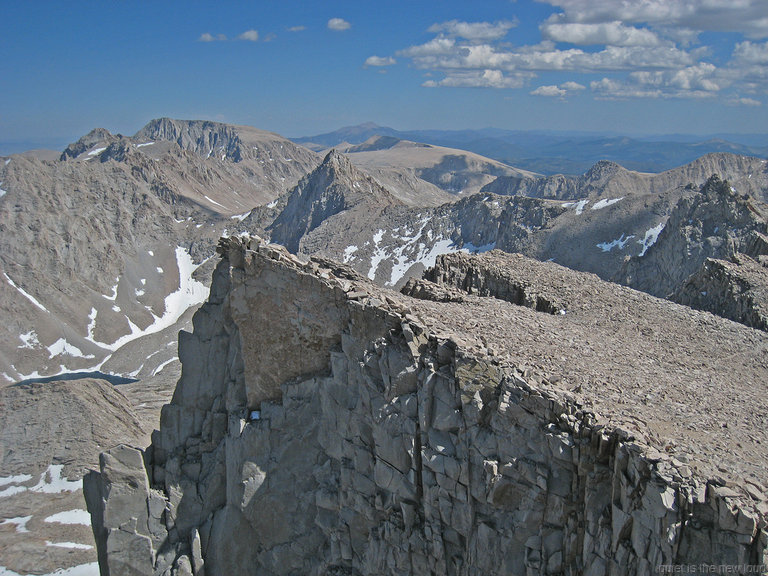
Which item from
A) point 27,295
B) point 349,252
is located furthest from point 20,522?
point 27,295

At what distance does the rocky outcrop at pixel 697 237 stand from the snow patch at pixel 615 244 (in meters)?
18.7

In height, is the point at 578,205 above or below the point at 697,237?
above

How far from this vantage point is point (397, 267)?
576ft

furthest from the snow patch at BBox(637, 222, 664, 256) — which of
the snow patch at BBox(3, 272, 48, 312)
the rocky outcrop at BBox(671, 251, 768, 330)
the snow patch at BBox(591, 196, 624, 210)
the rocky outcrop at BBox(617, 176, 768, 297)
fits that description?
the snow patch at BBox(3, 272, 48, 312)

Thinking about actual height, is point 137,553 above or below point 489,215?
below

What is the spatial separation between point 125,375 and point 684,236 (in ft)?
420

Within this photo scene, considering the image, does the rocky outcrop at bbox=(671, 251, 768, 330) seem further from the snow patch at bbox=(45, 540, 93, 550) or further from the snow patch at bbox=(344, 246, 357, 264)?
the snow patch at bbox=(344, 246, 357, 264)

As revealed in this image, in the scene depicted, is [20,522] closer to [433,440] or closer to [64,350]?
[433,440]

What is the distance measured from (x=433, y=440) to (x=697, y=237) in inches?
4010

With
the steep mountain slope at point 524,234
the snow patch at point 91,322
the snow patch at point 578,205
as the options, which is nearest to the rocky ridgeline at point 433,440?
the steep mountain slope at point 524,234

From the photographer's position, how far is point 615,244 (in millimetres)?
139500

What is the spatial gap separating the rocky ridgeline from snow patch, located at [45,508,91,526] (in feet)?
123

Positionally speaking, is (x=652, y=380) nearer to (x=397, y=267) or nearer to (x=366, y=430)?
(x=366, y=430)

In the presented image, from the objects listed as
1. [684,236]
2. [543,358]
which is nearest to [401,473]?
[543,358]
